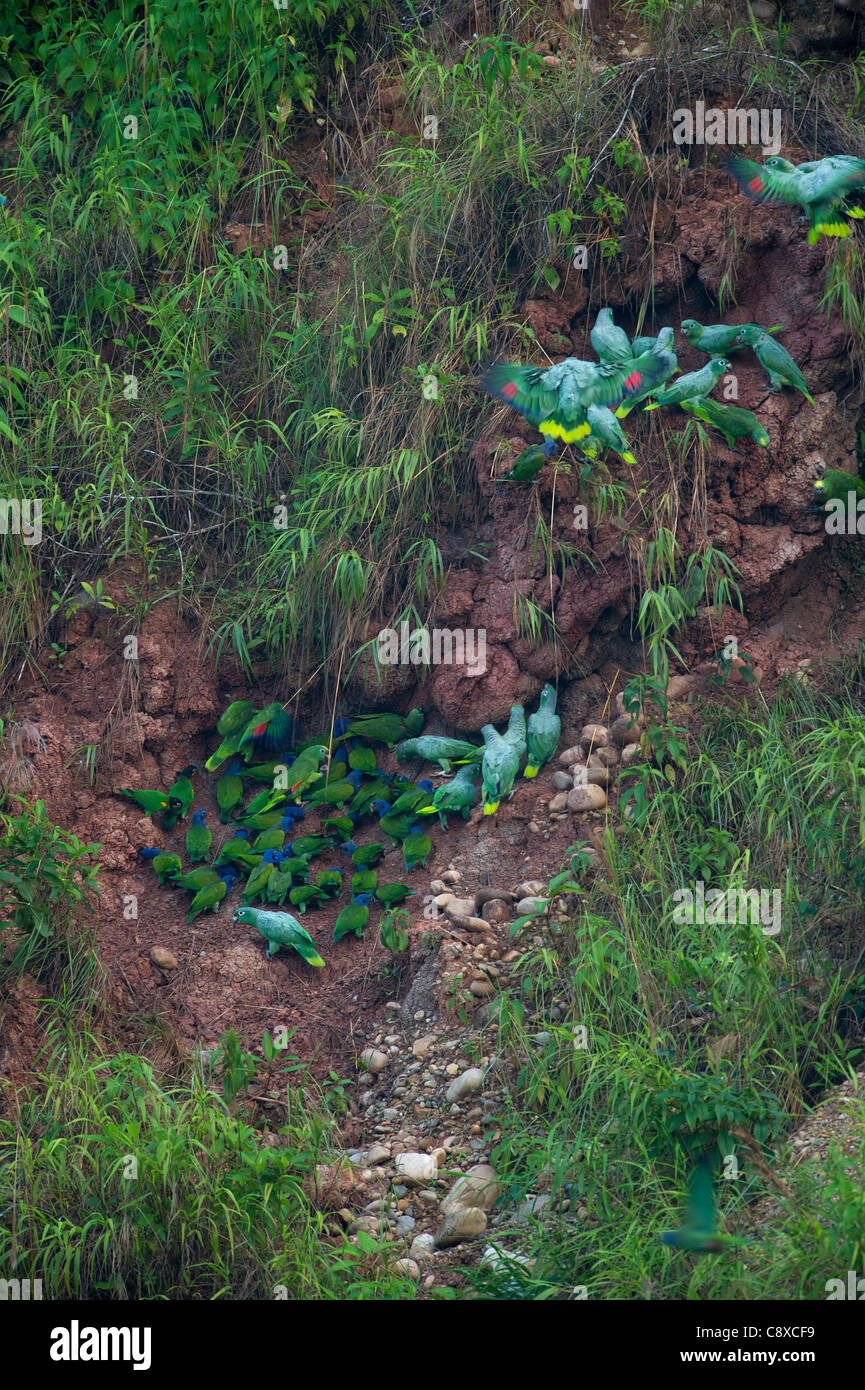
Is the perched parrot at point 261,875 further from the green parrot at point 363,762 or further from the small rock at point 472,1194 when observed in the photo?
the small rock at point 472,1194

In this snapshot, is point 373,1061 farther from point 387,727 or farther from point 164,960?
point 387,727

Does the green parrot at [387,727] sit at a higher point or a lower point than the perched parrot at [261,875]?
higher

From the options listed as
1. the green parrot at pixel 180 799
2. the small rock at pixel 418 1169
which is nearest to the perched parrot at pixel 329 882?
the green parrot at pixel 180 799

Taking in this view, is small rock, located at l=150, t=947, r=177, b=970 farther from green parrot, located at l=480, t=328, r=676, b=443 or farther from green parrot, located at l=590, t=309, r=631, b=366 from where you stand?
green parrot, located at l=590, t=309, r=631, b=366

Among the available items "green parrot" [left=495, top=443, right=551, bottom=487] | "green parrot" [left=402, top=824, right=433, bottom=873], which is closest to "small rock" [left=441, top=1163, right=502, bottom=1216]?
"green parrot" [left=402, top=824, right=433, bottom=873]

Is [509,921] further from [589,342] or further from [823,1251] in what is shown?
[589,342]

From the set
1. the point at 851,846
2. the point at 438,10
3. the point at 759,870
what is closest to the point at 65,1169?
the point at 759,870
